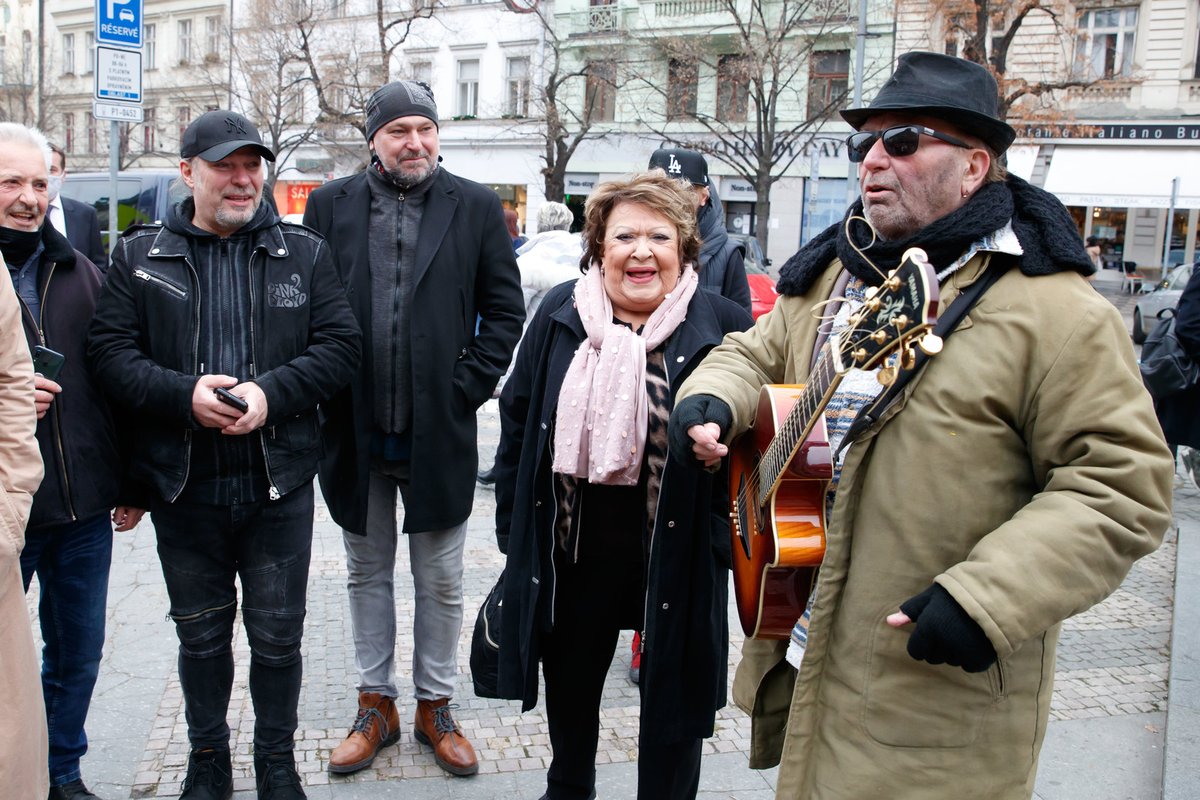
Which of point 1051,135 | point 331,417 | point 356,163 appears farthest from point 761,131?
point 331,417

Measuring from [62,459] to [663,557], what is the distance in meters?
1.78

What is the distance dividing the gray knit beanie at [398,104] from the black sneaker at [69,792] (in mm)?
2340

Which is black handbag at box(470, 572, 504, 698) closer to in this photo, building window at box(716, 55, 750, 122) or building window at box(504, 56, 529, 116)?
building window at box(716, 55, 750, 122)

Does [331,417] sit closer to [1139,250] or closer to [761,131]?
[761,131]

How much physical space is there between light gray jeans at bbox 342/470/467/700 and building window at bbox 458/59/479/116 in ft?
111

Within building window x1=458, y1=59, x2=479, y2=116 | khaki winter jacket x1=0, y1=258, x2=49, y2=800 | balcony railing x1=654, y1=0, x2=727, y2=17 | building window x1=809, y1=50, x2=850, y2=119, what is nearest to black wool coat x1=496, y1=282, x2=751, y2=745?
khaki winter jacket x1=0, y1=258, x2=49, y2=800

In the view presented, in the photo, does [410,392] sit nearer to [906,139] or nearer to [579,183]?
[906,139]

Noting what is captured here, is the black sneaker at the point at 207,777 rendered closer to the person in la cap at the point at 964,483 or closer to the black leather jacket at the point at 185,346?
the black leather jacket at the point at 185,346

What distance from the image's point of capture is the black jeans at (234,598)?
3.17m

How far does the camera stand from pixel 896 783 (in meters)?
2.08

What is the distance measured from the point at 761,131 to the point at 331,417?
2393 centimetres

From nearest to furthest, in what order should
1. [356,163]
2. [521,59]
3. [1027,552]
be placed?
1. [1027,552]
2. [521,59]
3. [356,163]

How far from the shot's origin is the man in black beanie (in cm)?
302

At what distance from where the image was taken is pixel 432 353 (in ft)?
11.8
